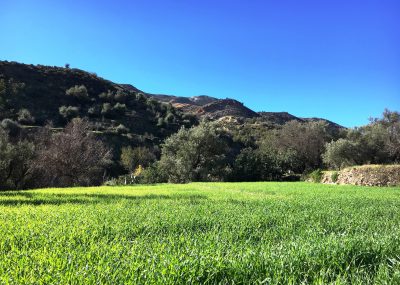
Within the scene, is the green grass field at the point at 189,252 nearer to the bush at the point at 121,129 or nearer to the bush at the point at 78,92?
the bush at the point at 121,129

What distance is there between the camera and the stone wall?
99.5 feet

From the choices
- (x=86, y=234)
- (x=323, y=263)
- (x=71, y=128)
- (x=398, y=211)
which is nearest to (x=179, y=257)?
(x=323, y=263)

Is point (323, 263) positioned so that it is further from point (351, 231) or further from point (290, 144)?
point (290, 144)

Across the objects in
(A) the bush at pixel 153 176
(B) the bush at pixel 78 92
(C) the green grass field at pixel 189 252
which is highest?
(B) the bush at pixel 78 92

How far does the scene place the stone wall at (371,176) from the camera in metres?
30.3

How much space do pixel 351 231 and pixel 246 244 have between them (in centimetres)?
283

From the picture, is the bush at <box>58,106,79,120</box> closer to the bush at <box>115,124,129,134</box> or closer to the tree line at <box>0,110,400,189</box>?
the bush at <box>115,124,129,134</box>

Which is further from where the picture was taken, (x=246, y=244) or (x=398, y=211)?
(x=398, y=211)

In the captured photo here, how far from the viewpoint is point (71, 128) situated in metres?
42.2

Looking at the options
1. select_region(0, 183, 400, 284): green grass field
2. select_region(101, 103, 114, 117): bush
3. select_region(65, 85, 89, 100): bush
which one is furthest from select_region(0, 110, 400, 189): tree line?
select_region(0, 183, 400, 284): green grass field

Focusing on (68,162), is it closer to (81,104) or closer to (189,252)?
(81,104)

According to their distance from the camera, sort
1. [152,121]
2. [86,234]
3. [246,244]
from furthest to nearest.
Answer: [152,121] → [86,234] → [246,244]

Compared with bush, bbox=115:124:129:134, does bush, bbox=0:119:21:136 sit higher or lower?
lower

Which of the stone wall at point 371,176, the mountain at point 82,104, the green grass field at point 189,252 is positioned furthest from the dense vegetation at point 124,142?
the green grass field at point 189,252
